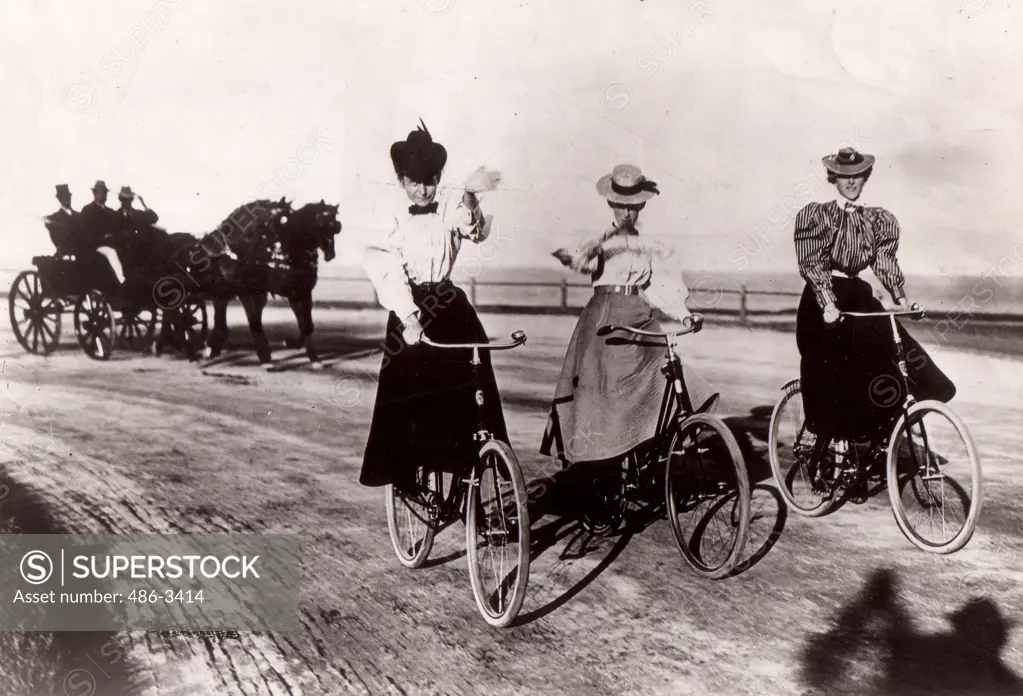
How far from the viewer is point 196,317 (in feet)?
14.4

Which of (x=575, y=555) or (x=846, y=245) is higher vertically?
(x=846, y=245)

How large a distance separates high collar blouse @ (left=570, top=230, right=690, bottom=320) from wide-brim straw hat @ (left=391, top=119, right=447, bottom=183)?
2.84ft

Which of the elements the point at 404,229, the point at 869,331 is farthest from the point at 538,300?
the point at 869,331

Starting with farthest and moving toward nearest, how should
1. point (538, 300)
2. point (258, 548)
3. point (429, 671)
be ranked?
point (538, 300), point (258, 548), point (429, 671)

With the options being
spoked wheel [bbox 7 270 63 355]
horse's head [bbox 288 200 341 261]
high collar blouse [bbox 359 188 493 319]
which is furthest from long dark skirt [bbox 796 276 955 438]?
spoked wheel [bbox 7 270 63 355]

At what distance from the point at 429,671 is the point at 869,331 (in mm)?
2471

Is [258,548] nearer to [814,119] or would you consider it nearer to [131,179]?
[131,179]

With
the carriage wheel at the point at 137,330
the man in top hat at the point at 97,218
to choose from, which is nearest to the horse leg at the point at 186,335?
the carriage wheel at the point at 137,330

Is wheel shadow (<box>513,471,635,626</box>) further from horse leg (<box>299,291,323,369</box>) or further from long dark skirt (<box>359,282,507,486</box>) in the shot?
horse leg (<box>299,291,323,369</box>)

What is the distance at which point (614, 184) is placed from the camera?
3.94m

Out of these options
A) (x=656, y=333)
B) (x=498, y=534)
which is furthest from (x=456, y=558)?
(x=656, y=333)

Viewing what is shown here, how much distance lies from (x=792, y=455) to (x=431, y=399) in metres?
2.00

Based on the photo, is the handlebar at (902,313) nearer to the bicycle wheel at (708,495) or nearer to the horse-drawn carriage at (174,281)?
the bicycle wheel at (708,495)

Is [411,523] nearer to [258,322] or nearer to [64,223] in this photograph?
[258,322]
